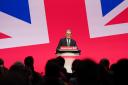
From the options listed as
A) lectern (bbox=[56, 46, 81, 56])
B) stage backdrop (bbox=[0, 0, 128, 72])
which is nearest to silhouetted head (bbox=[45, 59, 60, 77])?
lectern (bbox=[56, 46, 81, 56])

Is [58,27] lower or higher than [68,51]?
higher

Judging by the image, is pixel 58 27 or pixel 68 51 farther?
pixel 58 27

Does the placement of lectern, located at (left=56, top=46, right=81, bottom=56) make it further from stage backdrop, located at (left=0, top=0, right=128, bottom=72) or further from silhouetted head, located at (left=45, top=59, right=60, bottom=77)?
silhouetted head, located at (left=45, top=59, right=60, bottom=77)

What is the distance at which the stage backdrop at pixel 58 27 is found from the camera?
11539 mm

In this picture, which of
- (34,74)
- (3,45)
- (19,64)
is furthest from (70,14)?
(19,64)

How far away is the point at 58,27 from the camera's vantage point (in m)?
11.5

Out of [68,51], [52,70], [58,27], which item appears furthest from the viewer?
[58,27]

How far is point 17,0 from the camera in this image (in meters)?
11.6

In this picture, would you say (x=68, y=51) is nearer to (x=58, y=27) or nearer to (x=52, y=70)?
(x=58, y=27)

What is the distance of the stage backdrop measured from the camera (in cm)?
1154

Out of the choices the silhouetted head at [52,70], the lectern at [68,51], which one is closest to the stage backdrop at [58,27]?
the lectern at [68,51]

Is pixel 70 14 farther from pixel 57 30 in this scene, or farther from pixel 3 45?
pixel 3 45

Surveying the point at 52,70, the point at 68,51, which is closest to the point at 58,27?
the point at 68,51

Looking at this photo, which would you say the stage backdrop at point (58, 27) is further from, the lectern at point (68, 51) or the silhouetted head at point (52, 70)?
the silhouetted head at point (52, 70)
